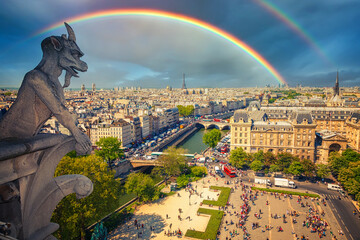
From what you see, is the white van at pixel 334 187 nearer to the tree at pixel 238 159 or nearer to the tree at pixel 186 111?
the tree at pixel 238 159

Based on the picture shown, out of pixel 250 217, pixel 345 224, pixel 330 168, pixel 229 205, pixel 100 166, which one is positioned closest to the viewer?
pixel 100 166

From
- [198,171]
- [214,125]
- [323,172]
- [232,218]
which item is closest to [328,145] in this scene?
[323,172]

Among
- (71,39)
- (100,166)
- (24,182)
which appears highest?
(71,39)

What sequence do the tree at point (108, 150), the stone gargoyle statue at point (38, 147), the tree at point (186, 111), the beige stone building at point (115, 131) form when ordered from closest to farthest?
the stone gargoyle statue at point (38, 147) → the tree at point (108, 150) → the beige stone building at point (115, 131) → the tree at point (186, 111)

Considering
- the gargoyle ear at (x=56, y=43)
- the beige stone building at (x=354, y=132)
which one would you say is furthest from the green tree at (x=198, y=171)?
the gargoyle ear at (x=56, y=43)

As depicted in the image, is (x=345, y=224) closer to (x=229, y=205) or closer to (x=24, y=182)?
(x=229, y=205)

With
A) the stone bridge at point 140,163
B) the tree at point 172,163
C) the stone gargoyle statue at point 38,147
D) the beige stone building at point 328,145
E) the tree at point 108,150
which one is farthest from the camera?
the stone bridge at point 140,163

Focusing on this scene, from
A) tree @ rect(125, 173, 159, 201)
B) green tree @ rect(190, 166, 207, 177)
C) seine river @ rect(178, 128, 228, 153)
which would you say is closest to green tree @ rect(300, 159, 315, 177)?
green tree @ rect(190, 166, 207, 177)

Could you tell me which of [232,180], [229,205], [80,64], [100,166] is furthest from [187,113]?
[80,64]

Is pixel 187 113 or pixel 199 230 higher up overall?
pixel 187 113
